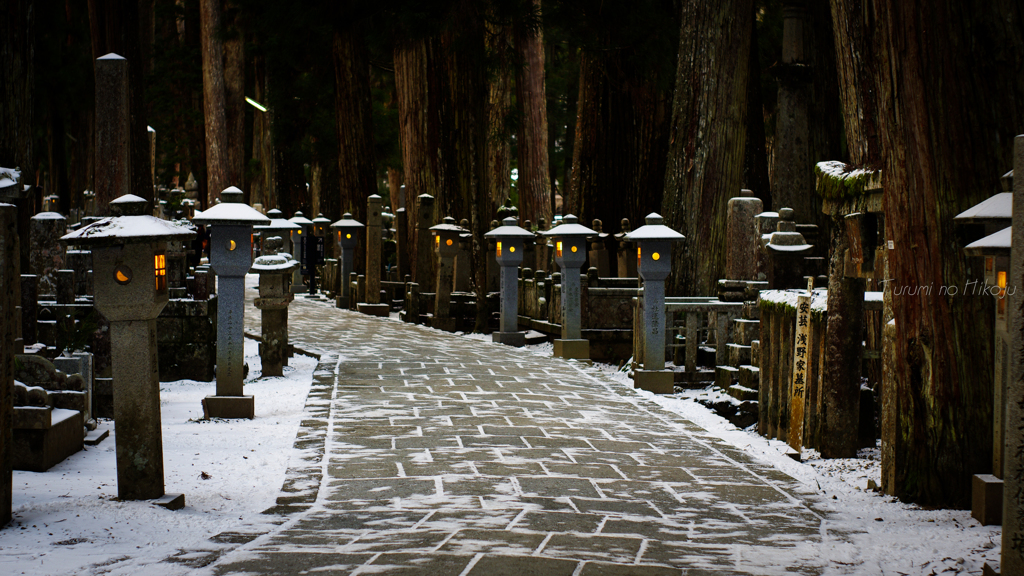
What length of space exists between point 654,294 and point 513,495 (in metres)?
4.94

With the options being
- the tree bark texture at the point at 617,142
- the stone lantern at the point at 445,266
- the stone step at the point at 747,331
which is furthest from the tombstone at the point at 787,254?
the stone lantern at the point at 445,266

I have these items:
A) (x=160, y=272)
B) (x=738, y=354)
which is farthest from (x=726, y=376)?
(x=160, y=272)

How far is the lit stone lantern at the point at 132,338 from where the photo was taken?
488cm

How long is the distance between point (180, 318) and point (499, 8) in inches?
326

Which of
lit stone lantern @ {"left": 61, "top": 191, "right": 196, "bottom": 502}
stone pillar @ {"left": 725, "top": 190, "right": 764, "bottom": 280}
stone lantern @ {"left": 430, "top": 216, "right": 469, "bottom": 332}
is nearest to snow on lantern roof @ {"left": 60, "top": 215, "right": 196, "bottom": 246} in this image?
lit stone lantern @ {"left": 61, "top": 191, "right": 196, "bottom": 502}

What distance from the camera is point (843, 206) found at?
6340mm

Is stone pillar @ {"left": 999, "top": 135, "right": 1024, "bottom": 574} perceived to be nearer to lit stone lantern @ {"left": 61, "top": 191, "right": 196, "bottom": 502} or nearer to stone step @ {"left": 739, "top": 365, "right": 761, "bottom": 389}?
lit stone lantern @ {"left": 61, "top": 191, "right": 196, "bottom": 502}

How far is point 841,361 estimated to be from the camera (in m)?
6.32

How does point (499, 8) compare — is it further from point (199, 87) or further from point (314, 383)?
point (199, 87)

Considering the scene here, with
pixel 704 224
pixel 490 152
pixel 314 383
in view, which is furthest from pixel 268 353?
pixel 490 152

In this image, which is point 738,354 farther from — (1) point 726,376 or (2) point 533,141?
(2) point 533,141

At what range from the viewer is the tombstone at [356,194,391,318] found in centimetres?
1973

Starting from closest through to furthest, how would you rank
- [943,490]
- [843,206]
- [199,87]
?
[943,490]
[843,206]
[199,87]

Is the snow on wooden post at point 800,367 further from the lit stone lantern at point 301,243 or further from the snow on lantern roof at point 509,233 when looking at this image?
the lit stone lantern at point 301,243
